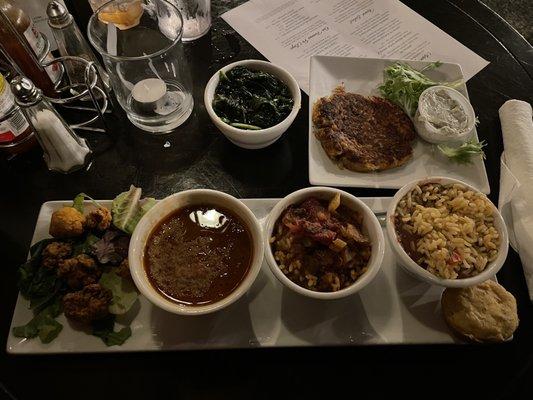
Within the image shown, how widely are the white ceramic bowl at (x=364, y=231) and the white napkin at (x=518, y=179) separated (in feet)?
2.00

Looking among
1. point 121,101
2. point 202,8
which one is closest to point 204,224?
point 121,101

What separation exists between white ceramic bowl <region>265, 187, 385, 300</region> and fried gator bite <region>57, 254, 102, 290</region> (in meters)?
0.53

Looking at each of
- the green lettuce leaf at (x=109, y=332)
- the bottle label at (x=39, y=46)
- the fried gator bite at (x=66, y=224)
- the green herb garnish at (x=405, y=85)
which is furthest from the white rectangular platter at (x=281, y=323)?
the bottle label at (x=39, y=46)

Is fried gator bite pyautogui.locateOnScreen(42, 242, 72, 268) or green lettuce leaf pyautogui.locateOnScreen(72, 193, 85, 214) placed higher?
green lettuce leaf pyautogui.locateOnScreen(72, 193, 85, 214)

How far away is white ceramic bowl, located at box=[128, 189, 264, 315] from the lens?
1.14m

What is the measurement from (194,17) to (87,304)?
147 centimetres

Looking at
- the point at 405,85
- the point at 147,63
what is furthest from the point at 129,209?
the point at 405,85

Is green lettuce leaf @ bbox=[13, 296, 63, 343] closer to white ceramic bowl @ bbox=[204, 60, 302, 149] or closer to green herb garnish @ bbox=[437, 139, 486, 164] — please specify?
white ceramic bowl @ bbox=[204, 60, 302, 149]

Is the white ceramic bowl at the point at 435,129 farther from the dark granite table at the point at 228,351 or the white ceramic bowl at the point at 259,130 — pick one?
the white ceramic bowl at the point at 259,130

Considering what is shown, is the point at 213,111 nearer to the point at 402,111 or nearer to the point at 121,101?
the point at 121,101

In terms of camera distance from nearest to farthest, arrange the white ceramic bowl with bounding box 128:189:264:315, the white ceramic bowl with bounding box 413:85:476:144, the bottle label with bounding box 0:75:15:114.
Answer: the white ceramic bowl with bounding box 128:189:264:315
the bottle label with bounding box 0:75:15:114
the white ceramic bowl with bounding box 413:85:476:144

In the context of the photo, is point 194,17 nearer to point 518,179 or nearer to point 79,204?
point 79,204

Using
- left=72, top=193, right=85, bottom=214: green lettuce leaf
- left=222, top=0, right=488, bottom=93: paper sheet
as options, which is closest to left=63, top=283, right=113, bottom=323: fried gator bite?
left=72, top=193, right=85, bottom=214: green lettuce leaf

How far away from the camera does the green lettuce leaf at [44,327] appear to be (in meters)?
1.25
